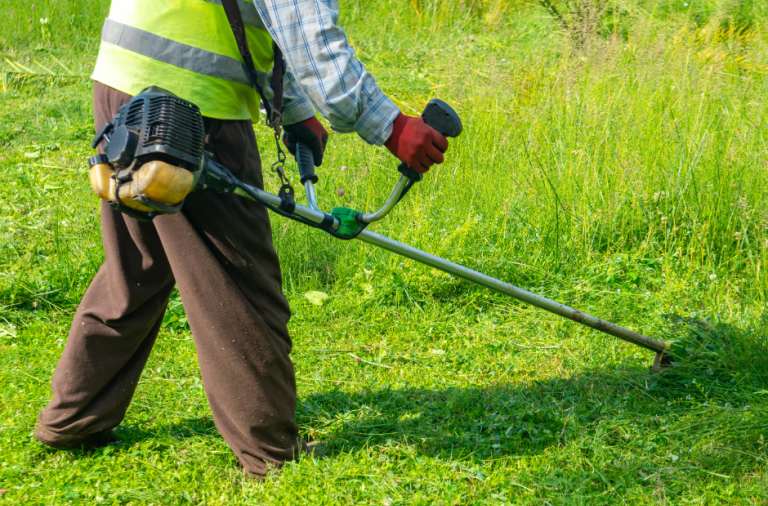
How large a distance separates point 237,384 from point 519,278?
198 cm

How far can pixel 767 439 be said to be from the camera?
2303mm

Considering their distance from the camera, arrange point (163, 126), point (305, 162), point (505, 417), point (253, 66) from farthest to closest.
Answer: point (505, 417) < point (305, 162) < point (253, 66) < point (163, 126)

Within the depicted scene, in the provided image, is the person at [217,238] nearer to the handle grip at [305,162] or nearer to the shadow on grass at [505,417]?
the handle grip at [305,162]

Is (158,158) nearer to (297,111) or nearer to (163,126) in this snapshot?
(163,126)

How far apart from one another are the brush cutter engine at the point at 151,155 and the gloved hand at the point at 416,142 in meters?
0.54

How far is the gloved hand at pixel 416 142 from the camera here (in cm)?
188

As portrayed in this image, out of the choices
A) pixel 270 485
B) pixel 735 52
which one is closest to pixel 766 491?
pixel 270 485

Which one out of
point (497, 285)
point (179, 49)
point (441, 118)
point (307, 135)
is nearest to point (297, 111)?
point (307, 135)

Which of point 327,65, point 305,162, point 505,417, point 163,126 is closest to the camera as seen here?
point 163,126

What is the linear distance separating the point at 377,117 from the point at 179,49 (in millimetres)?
579

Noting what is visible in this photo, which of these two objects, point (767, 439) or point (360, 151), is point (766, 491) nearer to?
point (767, 439)

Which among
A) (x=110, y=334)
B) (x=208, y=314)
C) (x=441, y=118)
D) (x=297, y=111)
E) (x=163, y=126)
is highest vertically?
(x=441, y=118)

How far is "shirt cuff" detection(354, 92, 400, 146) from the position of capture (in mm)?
Result: 1876

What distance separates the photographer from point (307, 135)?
247 centimetres
